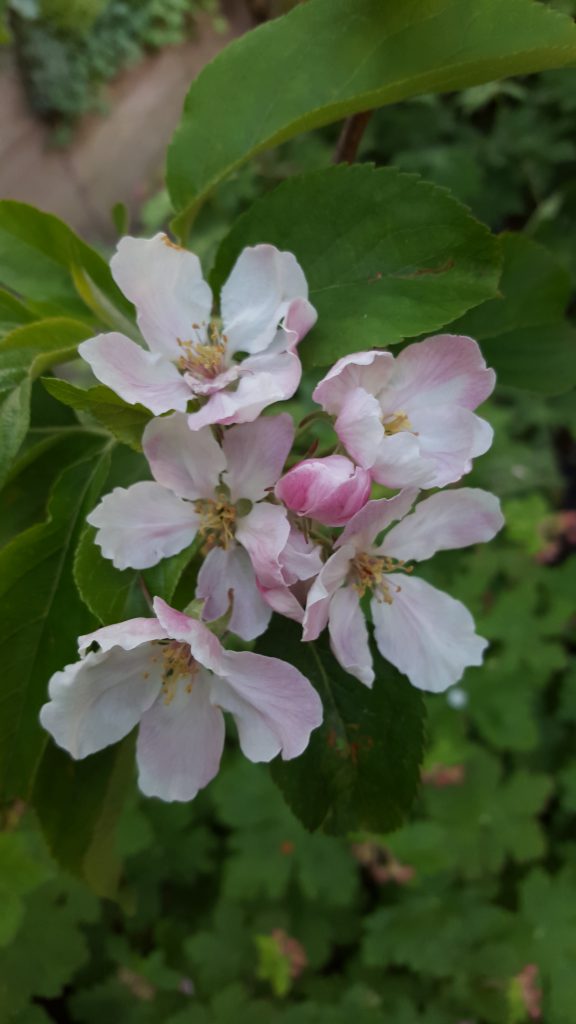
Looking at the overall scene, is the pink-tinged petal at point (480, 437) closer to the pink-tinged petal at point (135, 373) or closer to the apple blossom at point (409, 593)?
the apple blossom at point (409, 593)

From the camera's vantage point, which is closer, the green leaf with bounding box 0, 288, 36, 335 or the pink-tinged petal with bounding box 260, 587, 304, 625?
the pink-tinged petal with bounding box 260, 587, 304, 625

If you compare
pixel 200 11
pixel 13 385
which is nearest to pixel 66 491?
pixel 13 385

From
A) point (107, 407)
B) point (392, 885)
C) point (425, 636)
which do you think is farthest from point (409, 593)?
point (392, 885)

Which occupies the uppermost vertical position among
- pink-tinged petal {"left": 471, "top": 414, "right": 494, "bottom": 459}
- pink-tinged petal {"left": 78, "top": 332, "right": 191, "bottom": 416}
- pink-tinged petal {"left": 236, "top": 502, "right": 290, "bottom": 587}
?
pink-tinged petal {"left": 78, "top": 332, "right": 191, "bottom": 416}

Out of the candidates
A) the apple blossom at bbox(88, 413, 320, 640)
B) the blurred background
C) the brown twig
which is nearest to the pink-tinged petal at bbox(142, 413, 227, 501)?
the apple blossom at bbox(88, 413, 320, 640)

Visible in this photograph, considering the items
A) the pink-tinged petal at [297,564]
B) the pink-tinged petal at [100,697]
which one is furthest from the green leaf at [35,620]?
the pink-tinged petal at [297,564]

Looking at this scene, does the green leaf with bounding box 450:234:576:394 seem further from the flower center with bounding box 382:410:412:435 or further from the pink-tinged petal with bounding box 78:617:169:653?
the pink-tinged petal with bounding box 78:617:169:653

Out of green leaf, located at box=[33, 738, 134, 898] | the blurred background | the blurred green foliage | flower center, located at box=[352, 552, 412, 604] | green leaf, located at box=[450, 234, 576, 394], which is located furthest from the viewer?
the blurred green foliage
